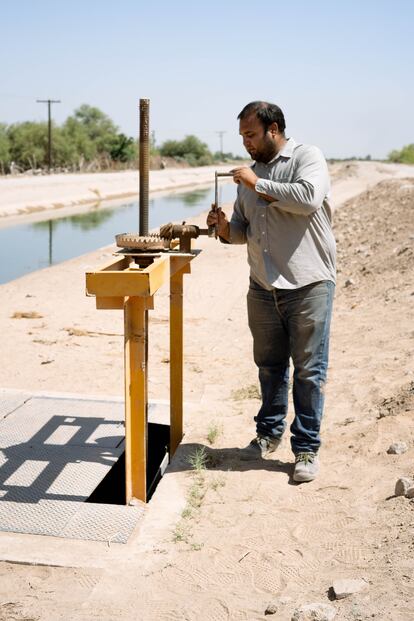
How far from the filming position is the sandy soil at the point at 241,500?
10.0 ft

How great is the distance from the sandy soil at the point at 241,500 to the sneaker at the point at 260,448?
0.06 m

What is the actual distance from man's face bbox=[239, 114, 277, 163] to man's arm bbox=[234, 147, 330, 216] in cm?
14

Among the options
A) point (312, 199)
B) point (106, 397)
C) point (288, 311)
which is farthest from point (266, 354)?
point (106, 397)

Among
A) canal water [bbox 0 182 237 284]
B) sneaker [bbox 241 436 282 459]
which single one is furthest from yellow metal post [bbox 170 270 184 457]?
canal water [bbox 0 182 237 284]

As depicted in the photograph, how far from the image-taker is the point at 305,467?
13.5ft

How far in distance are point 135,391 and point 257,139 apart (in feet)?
4.71

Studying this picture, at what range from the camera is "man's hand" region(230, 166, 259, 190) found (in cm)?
375

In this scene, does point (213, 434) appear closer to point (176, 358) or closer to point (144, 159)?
point (176, 358)

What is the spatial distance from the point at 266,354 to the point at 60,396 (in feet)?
6.37

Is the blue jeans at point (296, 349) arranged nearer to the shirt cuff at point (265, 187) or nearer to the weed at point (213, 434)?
the weed at point (213, 434)

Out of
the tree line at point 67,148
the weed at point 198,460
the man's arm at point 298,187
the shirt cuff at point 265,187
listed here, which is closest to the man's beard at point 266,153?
the man's arm at point 298,187

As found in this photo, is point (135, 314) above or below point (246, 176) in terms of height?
below

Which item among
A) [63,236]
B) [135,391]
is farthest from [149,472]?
[63,236]

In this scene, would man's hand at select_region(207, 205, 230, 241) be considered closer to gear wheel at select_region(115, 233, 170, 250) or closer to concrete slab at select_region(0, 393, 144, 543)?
gear wheel at select_region(115, 233, 170, 250)
